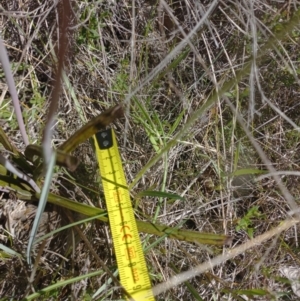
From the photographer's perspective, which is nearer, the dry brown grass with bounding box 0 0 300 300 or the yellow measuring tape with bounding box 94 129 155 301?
the yellow measuring tape with bounding box 94 129 155 301

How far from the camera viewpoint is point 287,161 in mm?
1398

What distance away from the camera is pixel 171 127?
4.51ft

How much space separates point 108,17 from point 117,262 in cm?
82

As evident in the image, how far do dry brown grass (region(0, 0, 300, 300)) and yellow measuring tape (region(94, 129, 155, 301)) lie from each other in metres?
0.06

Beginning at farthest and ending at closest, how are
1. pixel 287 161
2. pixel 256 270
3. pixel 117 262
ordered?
pixel 287 161, pixel 256 270, pixel 117 262

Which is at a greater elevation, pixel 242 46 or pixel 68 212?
pixel 242 46

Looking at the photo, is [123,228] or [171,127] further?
[171,127]

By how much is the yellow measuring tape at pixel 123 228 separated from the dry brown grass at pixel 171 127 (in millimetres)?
63

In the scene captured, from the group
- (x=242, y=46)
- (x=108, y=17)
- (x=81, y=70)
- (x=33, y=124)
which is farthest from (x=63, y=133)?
(x=242, y=46)

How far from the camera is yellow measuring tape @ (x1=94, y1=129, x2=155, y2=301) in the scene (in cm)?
116

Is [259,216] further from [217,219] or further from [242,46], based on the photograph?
[242,46]

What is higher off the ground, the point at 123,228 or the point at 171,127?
the point at 171,127

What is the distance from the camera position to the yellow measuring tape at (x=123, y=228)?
1158 millimetres

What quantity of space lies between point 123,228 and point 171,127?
38 centimetres
